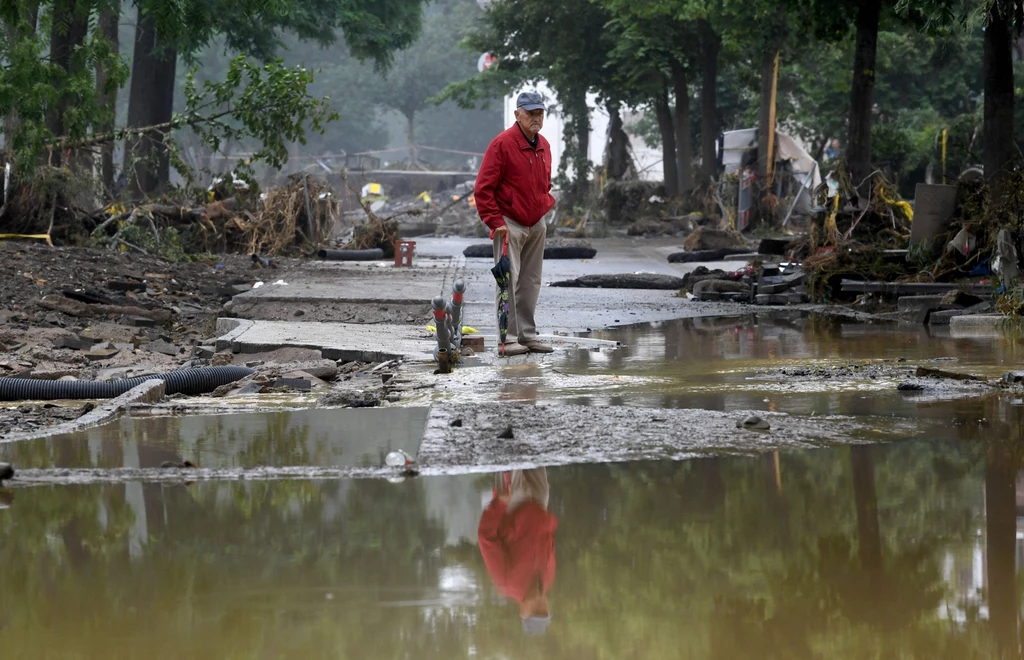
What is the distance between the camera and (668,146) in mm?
39531

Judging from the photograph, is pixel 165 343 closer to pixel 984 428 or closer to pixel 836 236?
pixel 984 428

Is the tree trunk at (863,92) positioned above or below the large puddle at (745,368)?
above

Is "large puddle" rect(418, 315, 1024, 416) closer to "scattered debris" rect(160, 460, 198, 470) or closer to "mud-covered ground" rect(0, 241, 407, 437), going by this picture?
"mud-covered ground" rect(0, 241, 407, 437)

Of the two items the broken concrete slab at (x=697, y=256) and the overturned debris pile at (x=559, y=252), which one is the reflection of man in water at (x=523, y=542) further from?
the overturned debris pile at (x=559, y=252)

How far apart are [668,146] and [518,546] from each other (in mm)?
36382

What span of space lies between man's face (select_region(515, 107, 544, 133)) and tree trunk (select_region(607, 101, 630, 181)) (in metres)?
33.9

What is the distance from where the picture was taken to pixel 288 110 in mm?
18203

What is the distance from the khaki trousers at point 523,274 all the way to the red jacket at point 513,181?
123 millimetres

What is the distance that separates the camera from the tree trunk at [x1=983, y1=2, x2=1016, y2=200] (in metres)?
14.9

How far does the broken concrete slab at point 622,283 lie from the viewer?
55.2 ft

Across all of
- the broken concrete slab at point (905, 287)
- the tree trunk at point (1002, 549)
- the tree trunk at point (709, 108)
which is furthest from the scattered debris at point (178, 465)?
the tree trunk at point (709, 108)

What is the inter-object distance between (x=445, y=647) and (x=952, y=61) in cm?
4241

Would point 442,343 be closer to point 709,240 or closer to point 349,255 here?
point 349,255

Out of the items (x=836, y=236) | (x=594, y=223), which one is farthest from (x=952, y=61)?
(x=836, y=236)
